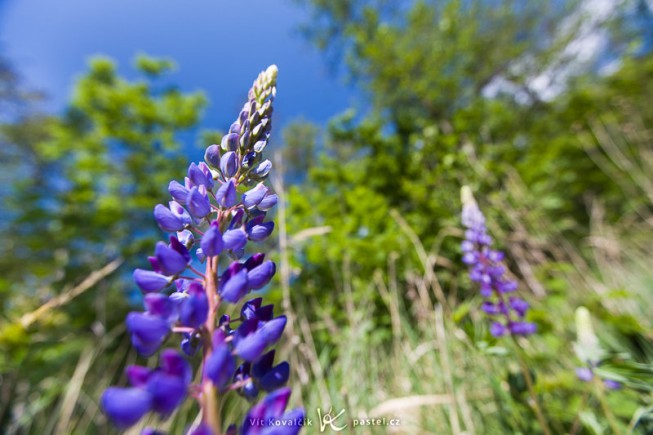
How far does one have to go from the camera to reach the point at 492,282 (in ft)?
4.58

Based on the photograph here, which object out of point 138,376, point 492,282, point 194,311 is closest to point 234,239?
point 194,311

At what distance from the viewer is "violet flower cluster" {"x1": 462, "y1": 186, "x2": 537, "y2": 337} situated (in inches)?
51.3

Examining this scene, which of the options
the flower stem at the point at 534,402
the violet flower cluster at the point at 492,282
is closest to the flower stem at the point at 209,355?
the flower stem at the point at 534,402

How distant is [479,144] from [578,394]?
11.1 feet

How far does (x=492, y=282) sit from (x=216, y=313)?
1.30 meters

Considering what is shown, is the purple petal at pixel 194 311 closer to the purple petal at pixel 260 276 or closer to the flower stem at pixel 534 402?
the purple petal at pixel 260 276

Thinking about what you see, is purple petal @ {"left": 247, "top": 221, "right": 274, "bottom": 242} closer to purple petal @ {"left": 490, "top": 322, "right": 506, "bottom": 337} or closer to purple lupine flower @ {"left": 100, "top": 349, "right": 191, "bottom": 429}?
purple lupine flower @ {"left": 100, "top": 349, "right": 191, "bottom": 429}

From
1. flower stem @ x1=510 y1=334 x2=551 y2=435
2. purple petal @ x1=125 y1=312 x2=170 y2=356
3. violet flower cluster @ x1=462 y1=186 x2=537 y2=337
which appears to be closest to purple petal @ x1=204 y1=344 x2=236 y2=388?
purple petal @ x1=125 y1=312 x2=170 y2=356

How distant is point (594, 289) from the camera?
238cm

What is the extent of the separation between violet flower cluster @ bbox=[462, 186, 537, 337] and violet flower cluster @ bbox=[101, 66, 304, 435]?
1.13 metres

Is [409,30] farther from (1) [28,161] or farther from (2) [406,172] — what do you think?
(1) [28,161]

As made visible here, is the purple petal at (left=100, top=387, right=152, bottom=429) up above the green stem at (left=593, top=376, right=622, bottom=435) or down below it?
above

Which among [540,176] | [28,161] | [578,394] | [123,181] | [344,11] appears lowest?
[578,394]

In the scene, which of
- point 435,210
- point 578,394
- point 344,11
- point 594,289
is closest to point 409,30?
point 344,11
